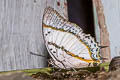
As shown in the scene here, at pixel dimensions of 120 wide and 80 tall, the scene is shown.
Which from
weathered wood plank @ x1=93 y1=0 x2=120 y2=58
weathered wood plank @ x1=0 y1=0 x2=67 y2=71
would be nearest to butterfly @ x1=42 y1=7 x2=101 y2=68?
weathered wood plank @ x1=0 y1=0 x2=67 y2=71

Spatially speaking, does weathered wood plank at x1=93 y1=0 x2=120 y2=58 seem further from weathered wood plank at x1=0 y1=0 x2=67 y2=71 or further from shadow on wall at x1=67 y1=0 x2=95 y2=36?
weathered wood plank at x1=0 y1=0 x2=67 y2=71

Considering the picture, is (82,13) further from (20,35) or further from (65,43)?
(20,35)

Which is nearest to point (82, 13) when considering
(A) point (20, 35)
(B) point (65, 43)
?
(B) point (65, 43)

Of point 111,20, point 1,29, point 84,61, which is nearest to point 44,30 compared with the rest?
point 1,29

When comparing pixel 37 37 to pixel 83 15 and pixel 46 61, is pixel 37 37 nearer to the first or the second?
pixel 46 61

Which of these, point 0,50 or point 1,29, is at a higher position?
point 1,29

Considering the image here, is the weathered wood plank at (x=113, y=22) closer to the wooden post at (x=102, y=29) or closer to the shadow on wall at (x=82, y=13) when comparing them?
the wooden post at (x=102, y=29)

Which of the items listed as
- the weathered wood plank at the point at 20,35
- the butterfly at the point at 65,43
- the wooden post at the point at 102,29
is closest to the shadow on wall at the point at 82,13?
the wooden post at the point at 102,29
